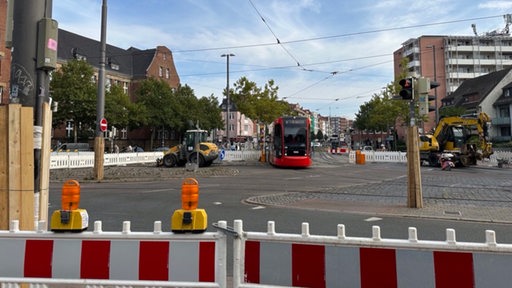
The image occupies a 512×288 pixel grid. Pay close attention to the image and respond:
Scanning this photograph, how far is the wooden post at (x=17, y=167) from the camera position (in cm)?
371

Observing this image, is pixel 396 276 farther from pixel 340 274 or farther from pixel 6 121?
pixel 6 121

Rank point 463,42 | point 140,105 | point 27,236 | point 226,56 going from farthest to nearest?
point 463,42
point 140,105
point 226,56
point 27,236

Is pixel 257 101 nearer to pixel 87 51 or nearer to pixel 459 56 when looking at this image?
pixel 87 51

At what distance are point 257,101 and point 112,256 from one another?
3943 cm

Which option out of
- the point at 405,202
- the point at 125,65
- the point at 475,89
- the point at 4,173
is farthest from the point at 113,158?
the point at 475,89

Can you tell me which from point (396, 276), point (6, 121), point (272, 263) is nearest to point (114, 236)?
point (272, 263)

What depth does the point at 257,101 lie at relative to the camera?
42062 mm

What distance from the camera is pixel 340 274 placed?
2869mm

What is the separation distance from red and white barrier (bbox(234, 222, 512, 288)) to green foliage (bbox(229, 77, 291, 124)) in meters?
39.0

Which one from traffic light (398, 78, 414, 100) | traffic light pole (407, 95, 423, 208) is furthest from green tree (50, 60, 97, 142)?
traffic light pole (407, 95, 423, 208)

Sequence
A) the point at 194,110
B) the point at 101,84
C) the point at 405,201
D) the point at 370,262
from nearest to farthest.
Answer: the point at 370,262, the point at 405,201, the point at 101,84, the point at 194,110

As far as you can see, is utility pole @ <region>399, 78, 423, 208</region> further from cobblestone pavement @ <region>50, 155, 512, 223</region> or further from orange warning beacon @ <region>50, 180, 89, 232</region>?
orange warning beacon @ <region>50, 180, 89, 232</region>

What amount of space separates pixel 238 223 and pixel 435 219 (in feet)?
23.0

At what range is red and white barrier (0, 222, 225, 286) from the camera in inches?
118
